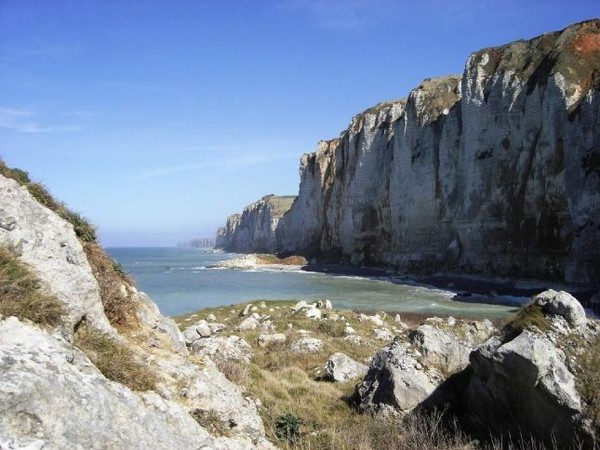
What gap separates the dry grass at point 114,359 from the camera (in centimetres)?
503

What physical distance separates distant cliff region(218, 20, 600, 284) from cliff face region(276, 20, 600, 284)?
12cm

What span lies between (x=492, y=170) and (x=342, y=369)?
143 feet

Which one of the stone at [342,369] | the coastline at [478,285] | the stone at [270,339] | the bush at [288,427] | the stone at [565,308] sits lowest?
the coastline at [478,285]

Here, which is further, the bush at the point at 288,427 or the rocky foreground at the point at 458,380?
the bush at the point at 288,427

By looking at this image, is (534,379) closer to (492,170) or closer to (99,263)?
(99,263)

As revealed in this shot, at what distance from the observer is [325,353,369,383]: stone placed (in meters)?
12.5

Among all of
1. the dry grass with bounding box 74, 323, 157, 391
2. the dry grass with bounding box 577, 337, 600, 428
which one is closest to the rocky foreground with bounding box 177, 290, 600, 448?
the dry grass with bounding box 577, 337, 600, 428

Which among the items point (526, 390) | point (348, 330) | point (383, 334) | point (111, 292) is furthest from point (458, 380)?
point (383, 334)

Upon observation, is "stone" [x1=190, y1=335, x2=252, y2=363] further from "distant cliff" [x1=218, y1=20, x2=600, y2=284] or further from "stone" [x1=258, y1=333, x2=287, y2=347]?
"distant cliff" [x1=218, y1=20, x2=600, y2=284]

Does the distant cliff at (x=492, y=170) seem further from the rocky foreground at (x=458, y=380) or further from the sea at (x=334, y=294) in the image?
the rocky foreground at (x=458, y=380)

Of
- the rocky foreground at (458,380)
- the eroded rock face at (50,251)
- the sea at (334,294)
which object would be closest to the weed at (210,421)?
the eroded rock face at (50,251)

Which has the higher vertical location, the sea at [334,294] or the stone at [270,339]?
the stone at [270,339]

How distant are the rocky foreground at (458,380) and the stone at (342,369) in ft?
0.09

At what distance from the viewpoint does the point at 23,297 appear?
15.6 feet
